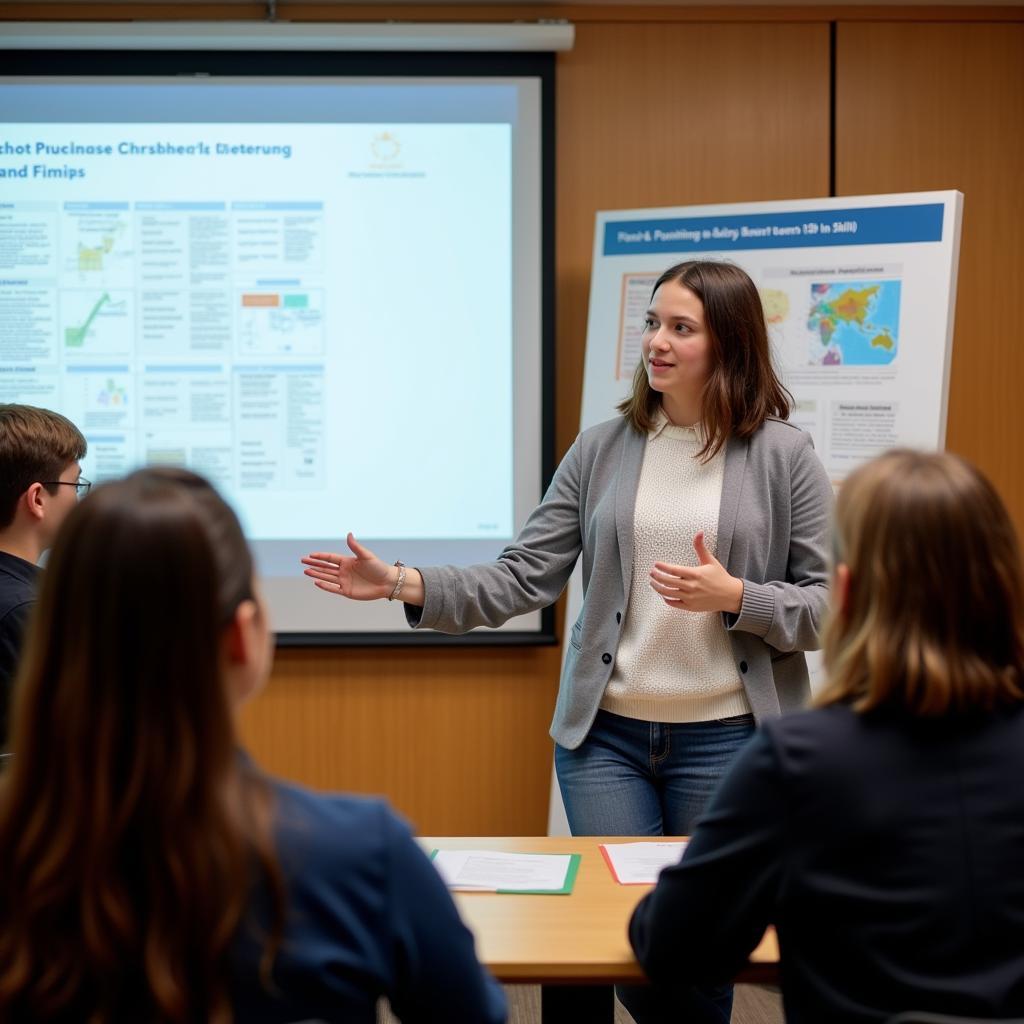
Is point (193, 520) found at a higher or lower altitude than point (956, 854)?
higher

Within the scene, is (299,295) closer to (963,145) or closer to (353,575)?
(353,575)

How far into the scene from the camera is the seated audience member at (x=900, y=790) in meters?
1.17

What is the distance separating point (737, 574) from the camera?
2.24 metres

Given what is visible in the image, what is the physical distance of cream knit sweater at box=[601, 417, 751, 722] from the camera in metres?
2.17

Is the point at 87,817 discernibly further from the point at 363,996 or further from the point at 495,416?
the point at 495,416

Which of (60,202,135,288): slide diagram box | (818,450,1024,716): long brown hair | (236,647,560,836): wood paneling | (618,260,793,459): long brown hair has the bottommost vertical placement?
(236,647,560,836): wood paneling

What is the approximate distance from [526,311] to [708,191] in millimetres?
774

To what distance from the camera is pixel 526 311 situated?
3.77 metres

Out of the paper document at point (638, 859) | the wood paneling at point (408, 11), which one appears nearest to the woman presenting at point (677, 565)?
the paper document at point (638, 859)

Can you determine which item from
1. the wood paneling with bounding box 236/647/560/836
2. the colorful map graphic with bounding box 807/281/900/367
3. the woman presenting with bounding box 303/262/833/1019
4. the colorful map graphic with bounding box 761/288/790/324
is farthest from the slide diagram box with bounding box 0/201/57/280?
the colorful map graphic with bounding box 807/281/900/367

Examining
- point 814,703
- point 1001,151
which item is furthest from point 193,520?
point 1001,151

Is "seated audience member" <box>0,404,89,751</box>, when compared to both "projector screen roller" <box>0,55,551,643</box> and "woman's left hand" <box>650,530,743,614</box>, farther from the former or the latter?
"projector screen roller" <box>0,55,551,643</box>

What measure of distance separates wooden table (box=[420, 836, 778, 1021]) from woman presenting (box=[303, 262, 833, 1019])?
0.33 metres

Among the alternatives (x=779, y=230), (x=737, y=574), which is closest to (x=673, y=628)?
(x=737, y=574)
